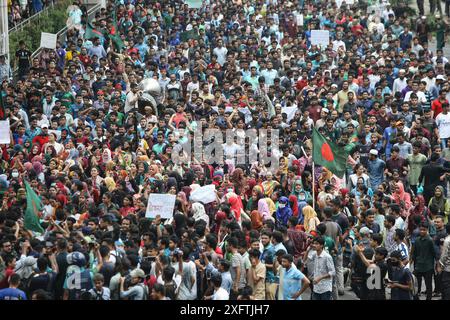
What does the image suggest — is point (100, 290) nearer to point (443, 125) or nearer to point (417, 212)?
point (417, 212)

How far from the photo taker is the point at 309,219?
60.1ft

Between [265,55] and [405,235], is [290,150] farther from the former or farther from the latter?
[265,55]

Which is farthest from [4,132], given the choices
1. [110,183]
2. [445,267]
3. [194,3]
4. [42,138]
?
[194,3]

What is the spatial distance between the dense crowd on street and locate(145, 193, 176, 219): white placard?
20 cm

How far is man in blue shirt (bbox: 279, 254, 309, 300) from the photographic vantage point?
15.5 metres

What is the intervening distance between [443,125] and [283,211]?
520 cm

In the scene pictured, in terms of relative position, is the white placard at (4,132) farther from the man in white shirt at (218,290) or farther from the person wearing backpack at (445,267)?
the person wearing backpack at (445,267)

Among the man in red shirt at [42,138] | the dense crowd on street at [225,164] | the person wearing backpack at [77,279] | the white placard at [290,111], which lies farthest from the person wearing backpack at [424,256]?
the white placard at [290,111]

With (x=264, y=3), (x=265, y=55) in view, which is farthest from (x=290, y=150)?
(x=264, y=3)

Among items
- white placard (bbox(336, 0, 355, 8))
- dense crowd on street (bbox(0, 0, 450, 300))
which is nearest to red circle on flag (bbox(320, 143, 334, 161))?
dense crowd on street (bbox(0, 0, 450, 300))

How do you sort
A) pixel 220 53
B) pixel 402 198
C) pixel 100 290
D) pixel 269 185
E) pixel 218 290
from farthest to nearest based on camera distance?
pixel 220 53
pixel 269 185
pixel 402 198
pixel 218 290
pixel 100 290

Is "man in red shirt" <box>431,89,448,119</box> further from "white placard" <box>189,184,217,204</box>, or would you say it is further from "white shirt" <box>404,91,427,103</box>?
"white placard" <box>189,184,217,204</box>

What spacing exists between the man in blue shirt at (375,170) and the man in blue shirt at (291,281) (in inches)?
230

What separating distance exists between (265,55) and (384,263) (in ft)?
45.6
